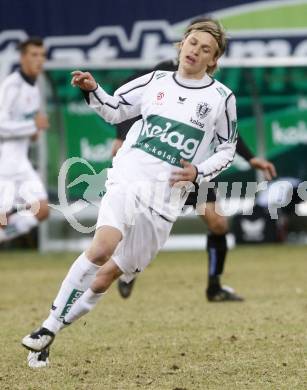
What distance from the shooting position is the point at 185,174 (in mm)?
6375

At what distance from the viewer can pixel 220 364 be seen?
6488 mm

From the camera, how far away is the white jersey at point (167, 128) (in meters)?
6.55

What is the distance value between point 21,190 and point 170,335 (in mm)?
5897

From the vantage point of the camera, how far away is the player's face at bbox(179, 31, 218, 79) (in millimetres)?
6691

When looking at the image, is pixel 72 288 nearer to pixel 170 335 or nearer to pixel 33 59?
pixel 170 335

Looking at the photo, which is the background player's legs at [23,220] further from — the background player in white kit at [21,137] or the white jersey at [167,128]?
the white jersey at [167,128]

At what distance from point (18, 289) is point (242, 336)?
14.8 feet

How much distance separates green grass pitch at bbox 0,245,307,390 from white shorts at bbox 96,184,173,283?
63 cm

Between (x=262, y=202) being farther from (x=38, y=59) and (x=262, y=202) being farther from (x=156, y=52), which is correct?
(x=38, y=59)

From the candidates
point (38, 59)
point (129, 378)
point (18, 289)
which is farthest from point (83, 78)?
point (38, 59)

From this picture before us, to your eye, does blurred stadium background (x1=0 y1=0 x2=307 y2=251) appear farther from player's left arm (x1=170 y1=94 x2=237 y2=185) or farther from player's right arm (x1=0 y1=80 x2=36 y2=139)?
player's left arm (x1=170 y1=94 x2=237 y2=185)

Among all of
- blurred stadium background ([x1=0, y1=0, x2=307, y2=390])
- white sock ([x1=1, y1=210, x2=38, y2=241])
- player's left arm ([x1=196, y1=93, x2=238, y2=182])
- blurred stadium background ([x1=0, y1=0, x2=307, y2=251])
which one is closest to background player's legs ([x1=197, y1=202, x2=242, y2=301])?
blurred stadium background ([x1=0, y1=0, x2=307, y2=390])

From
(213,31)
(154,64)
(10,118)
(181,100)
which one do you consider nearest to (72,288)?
(181,100)

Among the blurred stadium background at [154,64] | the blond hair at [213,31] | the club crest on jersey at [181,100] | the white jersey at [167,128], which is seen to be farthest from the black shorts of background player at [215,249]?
the blurred stadium background at [154,64]
